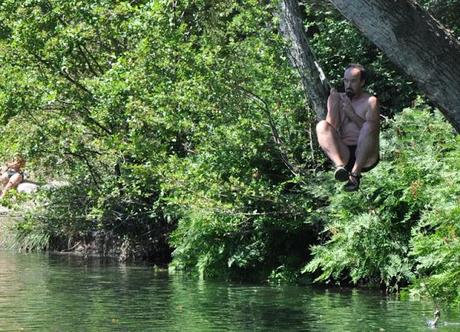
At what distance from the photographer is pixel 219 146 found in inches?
750

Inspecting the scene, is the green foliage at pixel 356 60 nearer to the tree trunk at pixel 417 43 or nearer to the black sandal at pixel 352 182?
the black sandal at pixel 352 182

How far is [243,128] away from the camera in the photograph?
61.6ft

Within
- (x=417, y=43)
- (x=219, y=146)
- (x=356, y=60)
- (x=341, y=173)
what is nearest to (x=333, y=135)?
(x=341, y=173)

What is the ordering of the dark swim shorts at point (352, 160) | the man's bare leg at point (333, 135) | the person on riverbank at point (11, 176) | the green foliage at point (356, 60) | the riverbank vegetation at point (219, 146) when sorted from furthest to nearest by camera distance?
the person on riverbank at point (11, 176)
the green foliage at point (356, 60)
the riverbank vegetation at point (219, 146)
the dark swim shorts at point (352, 160)
the man's bare leg at point (333, 135)

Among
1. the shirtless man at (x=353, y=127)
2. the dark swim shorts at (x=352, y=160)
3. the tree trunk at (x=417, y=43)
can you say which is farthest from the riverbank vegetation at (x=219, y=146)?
the tree trunk at (x=417, y=43)

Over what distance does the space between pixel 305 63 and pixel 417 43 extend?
11.0 metres

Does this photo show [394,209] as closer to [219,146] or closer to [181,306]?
[219,146]

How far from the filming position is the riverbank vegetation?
57.0ft

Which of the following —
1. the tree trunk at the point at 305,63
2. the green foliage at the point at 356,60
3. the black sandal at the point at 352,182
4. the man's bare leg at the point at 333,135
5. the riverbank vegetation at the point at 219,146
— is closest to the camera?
the black sandal at the point at 352,182

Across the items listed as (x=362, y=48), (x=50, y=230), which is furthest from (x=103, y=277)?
(x=362, y=48)

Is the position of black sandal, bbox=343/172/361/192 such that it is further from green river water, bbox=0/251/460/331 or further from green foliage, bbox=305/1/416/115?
green foliage, bbox=305/1/416/115

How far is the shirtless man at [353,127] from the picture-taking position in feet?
31.2

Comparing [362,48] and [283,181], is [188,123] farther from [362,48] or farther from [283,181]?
[362,48]

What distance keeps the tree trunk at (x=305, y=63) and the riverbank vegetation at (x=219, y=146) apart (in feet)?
0.77
